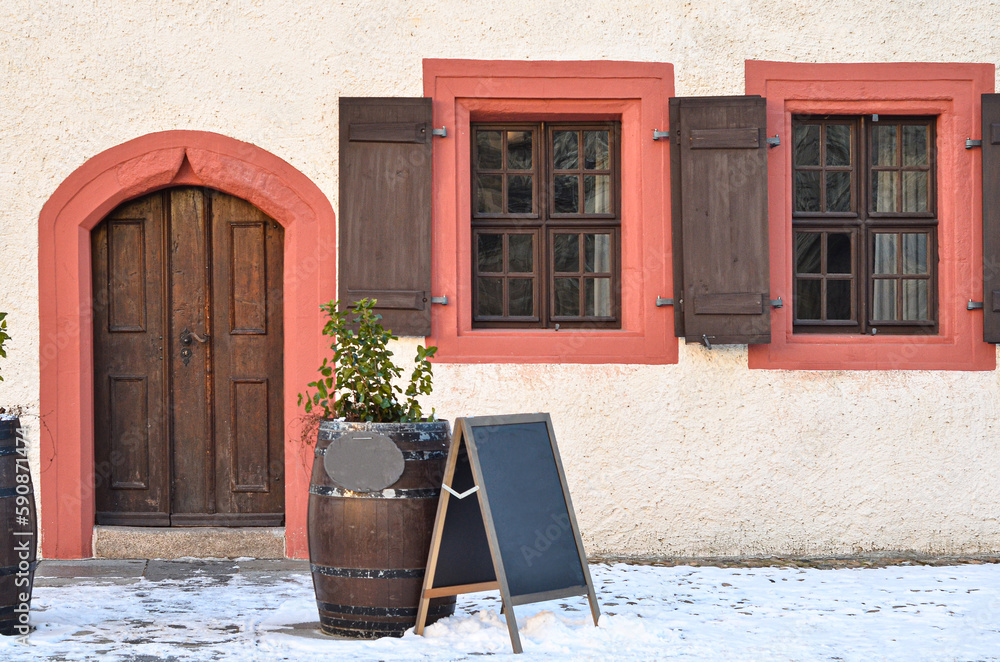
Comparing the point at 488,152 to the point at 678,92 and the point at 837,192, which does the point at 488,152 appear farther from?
the point at 837,192

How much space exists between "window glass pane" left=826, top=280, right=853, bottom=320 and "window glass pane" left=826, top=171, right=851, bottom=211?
0.44m

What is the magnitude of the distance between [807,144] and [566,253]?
61.5 inches

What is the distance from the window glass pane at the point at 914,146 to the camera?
6.64 meters

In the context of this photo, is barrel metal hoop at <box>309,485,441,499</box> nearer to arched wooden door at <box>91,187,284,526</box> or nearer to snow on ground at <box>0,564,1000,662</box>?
snow on ground at <box>0,564,1000,662</box>

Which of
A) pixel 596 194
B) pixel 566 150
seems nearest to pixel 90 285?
pixel 566 150

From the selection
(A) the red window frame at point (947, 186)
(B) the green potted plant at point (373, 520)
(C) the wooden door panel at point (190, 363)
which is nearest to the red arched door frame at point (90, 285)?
(C) the wooden door panel at point (190, 363)

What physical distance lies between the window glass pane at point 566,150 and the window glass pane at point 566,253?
0.41m

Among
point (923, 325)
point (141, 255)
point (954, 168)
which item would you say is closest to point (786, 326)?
point (923, 325)

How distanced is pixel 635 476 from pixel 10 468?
3.37m

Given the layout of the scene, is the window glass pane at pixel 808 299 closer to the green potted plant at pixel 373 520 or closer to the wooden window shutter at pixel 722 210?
the wooden window shutter at pixel 722 210

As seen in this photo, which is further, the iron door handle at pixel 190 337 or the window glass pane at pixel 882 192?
the window glass pane at pixel 882 192

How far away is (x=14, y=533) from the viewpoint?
418 cm

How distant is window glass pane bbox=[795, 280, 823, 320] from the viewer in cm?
658

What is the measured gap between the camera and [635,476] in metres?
6.34
